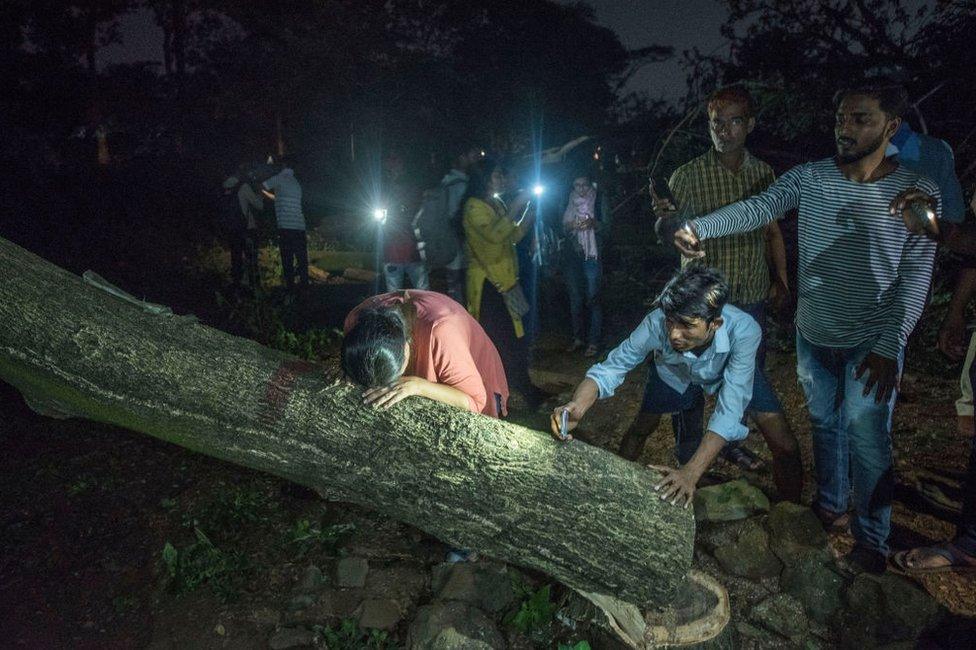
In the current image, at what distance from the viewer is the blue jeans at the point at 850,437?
2.40m

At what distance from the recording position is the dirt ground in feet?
8.49

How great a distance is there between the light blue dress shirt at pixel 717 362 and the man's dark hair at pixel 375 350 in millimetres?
883

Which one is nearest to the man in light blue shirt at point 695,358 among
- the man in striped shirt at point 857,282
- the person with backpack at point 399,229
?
the man in striped shirt at point 857,282

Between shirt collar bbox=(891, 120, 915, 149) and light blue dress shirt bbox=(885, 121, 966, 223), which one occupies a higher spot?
shirt collar bbox=(891, 120, 915, 149)

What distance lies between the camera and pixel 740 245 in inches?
120

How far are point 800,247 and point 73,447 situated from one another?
470cm

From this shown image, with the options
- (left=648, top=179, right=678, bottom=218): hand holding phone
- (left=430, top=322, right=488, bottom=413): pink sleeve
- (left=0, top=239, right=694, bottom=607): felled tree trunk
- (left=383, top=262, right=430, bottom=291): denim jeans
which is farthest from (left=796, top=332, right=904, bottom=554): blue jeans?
(left=383, top=262, right=430, bottom=291): denim jeans

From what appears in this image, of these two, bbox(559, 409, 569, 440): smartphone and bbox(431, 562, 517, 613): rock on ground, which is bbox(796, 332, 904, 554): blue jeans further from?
bbox(431, 562, 517, 613): rock on ground

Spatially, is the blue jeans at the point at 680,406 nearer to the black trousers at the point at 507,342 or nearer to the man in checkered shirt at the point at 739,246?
the man in checkered shirt at the point at 739,246

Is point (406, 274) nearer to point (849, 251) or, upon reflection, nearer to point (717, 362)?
point (717, 362)

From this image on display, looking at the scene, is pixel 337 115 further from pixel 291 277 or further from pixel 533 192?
pixel 533 192

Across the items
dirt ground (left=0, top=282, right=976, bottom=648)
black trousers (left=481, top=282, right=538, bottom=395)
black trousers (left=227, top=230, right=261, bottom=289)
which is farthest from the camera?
black trousers (left=227, top=230, right=261, bottom=289)

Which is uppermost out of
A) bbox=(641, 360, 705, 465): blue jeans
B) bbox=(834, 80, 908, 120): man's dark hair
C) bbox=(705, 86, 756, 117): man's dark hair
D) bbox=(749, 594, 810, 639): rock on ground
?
bbox=(705, 86, 756, 117): man's dark hair

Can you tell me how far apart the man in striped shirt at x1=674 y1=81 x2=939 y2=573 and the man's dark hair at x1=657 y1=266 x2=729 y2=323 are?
0.25m
